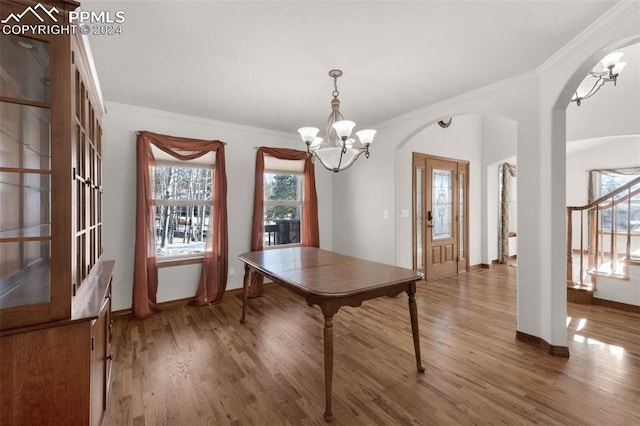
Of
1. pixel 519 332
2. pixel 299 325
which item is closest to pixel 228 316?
pixel 299 325

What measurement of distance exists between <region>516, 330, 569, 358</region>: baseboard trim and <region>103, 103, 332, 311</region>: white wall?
347 centimetres

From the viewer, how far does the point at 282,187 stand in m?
4.70

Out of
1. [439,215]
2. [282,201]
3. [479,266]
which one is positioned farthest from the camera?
[479,266]

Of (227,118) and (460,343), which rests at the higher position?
(227,118)

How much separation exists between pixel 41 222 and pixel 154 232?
2.39 m

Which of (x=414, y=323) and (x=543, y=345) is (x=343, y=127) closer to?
(x=414, y=323)

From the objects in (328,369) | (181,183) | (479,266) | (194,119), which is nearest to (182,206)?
(181,183)

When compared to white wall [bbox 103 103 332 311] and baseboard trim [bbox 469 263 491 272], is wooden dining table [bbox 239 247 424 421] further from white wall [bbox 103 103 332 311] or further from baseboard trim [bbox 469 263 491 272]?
baseboard trim [bbox 469 263 491 272]

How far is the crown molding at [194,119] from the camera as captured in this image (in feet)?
11.0

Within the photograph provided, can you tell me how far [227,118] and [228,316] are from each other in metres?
2.59

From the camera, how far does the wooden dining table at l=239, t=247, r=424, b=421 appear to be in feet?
5.85

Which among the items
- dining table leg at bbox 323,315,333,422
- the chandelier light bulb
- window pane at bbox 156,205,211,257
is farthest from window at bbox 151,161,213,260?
dining table leg at bbox 323,315,333,422

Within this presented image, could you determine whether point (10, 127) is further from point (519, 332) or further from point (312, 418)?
point (519, 332)

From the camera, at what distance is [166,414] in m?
1.76
